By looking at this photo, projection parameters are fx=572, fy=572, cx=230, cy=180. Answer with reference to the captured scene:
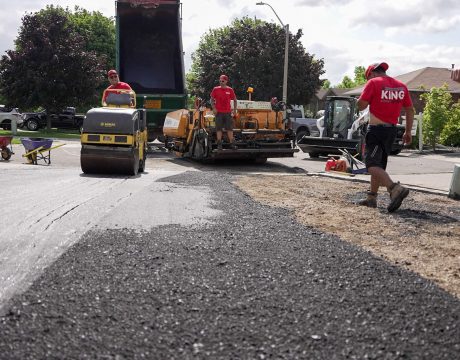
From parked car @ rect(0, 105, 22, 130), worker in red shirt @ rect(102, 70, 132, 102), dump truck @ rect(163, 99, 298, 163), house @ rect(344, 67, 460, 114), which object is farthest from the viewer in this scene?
house @ rect(344, 67, 460, 114)

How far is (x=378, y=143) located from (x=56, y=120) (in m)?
34.0

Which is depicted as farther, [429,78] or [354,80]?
[354,80]

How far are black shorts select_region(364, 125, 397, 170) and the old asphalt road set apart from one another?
2.39 meters

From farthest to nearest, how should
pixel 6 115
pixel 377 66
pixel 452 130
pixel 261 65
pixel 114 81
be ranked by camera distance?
pixel 261 65
pixel 6 115
pixel 452 130
pixel 114 81
pixel 377 66

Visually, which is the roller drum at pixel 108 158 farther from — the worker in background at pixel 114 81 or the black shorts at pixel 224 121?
the black shorts at pixel 224 121

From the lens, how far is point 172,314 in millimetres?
3160

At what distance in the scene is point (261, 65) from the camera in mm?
41875

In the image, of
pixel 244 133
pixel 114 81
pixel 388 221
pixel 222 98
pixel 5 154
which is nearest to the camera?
pixel 388 221

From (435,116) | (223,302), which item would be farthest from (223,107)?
(435,116)

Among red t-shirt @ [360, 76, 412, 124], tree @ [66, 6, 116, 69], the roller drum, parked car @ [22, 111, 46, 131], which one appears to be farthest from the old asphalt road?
tree @ [66, 6, 116, 69]

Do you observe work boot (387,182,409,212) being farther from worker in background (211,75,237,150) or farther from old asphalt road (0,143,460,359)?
worker in background (211,75,237,150)

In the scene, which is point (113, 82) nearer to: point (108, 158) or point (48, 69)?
point (108, 158)

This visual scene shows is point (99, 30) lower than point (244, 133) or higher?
higher

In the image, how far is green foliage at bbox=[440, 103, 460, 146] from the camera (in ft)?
88.3
